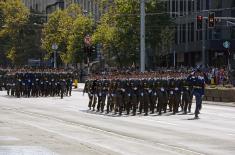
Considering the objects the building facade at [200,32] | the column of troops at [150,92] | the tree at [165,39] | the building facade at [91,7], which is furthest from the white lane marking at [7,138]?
the building facade at [91,7]

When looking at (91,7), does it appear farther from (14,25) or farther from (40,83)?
(40,83)

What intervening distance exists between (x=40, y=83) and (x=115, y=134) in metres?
26.5

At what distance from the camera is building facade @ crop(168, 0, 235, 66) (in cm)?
7612

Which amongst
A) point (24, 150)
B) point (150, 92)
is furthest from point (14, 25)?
point (24, 150)

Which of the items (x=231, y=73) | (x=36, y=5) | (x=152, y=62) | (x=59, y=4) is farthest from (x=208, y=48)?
(x=36, y=5)

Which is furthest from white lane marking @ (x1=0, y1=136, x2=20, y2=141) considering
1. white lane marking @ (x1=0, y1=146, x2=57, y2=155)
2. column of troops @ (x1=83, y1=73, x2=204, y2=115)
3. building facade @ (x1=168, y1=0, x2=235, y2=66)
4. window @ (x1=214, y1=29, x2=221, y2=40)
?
window @ (x1=214, y1=29, x2=221, y2=40)

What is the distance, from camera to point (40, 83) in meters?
45.1

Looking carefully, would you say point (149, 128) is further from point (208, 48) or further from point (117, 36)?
point (208, 48)

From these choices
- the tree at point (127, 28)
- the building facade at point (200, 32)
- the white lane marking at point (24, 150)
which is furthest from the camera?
the building facade at point (200, 32)

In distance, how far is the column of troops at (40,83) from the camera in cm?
4469

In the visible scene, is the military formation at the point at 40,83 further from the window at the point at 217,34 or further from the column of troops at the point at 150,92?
the window at the point at 217,34

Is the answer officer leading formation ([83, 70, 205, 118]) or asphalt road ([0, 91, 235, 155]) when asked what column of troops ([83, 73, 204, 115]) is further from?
asphalt road ([0, 91, 235, 155])

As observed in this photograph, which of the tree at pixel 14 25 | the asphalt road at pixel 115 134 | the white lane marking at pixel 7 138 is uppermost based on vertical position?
the tree at pixel 14 25

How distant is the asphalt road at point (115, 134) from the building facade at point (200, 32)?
4737 centimetres
